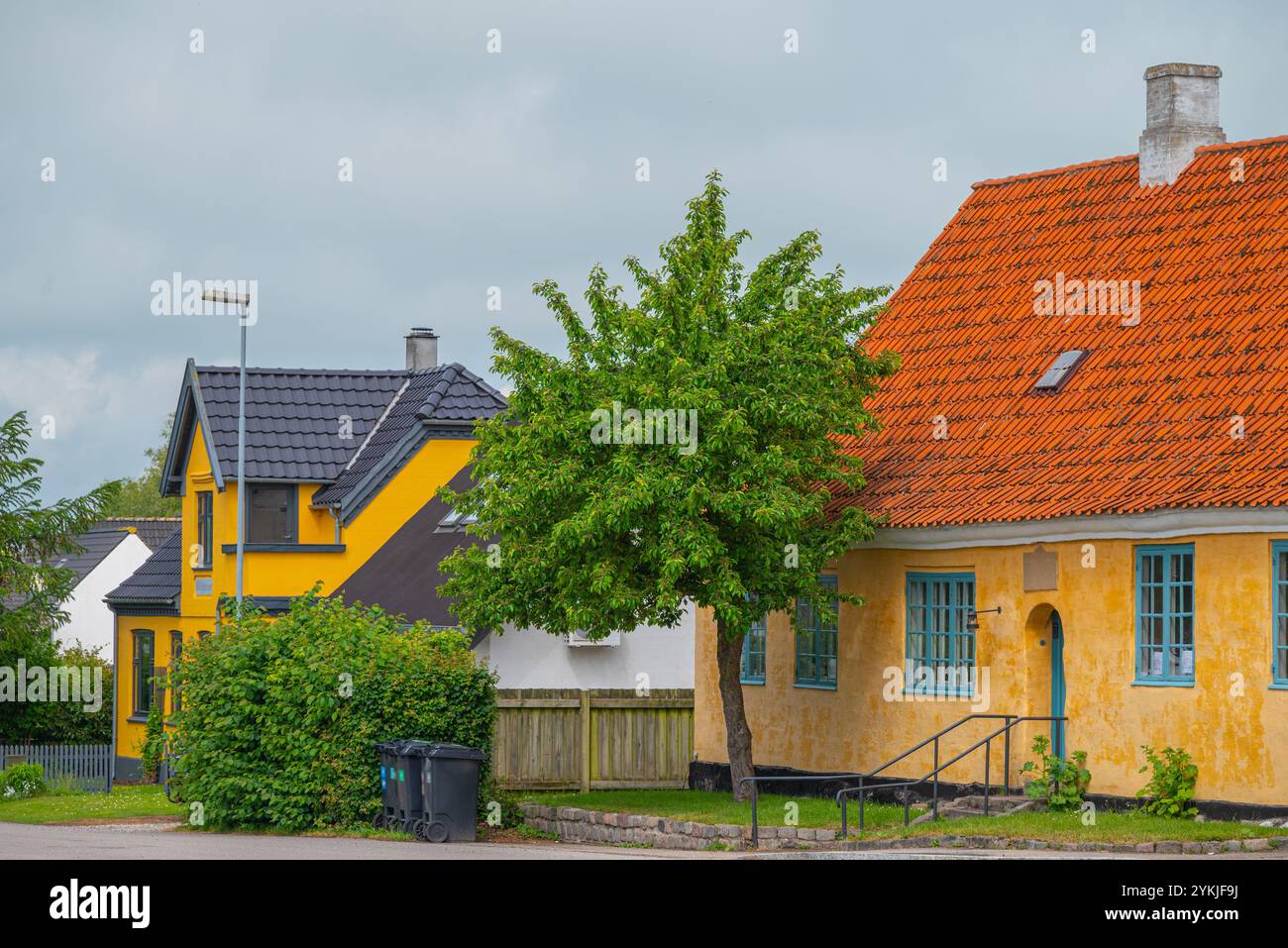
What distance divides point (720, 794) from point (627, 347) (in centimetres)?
670

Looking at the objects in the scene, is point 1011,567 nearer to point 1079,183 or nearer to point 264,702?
point 1079,183

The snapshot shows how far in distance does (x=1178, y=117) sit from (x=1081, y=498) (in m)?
6.92

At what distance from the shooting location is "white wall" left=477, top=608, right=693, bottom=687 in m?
32.5

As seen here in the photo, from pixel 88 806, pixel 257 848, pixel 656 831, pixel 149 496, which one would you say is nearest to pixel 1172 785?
pixel 656 831

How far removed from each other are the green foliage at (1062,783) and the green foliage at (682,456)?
138 inches

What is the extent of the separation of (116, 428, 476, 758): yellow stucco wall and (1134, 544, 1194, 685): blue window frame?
18759mm

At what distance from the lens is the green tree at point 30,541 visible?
3791 centimetres

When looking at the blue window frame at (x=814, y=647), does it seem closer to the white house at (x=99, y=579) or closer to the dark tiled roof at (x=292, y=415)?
the dark tiled roof at (x=292, y=415)

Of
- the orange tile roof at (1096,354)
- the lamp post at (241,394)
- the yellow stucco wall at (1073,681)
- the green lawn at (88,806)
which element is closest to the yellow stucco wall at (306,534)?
the lamp post at (241,394)

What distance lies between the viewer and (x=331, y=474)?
38.2 metres

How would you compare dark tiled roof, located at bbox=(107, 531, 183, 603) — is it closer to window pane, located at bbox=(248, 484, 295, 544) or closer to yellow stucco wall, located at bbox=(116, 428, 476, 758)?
yellow stucco wall, located at bbox=(116, 428, 476, 758)

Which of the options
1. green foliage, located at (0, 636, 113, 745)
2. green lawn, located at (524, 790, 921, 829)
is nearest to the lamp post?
green lawn, located at (524, 790, 921, 829)
